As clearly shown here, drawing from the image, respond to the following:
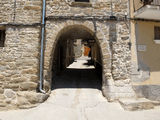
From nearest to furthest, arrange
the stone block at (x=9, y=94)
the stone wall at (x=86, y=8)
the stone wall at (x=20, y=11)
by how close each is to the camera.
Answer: the stone block at (x=9, y=94)
the stone wall at (x=20, y=11)
the stone wall at (x=86, y=8)

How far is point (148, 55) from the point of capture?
15.1ft

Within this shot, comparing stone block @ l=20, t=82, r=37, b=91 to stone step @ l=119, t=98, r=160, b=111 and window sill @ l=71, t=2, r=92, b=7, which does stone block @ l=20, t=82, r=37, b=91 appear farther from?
window sill @ l=71, t=2, r=92, b=7

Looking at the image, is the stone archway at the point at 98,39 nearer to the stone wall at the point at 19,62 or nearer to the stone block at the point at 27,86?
the stone wall at the point at 19,62

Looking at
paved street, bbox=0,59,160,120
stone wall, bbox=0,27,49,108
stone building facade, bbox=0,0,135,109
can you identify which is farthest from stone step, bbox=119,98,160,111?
stone wall, bbox=0,27,49,108

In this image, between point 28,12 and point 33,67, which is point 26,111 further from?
point 28,12

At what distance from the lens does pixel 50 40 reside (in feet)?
14.4

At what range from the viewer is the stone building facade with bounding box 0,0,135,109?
13.7 feet

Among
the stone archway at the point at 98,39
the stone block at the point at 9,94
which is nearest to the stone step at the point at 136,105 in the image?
the stone archway at the point at 98,39

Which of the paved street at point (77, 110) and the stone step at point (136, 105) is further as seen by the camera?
the stone step at point (136, 105)

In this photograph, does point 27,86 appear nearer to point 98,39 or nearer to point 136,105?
point 98,39

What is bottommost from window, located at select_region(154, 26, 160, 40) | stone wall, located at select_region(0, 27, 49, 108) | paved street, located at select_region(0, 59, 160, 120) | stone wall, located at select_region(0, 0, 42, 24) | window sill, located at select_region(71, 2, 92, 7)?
paved street, located at select_region(0, 59, 160, 120)

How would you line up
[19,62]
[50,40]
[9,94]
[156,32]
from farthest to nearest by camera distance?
[156,32] < [50,40] < [19,62] < [9,94]

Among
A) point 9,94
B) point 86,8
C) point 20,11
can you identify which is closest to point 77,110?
point 9,94

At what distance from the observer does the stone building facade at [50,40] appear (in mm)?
4172
